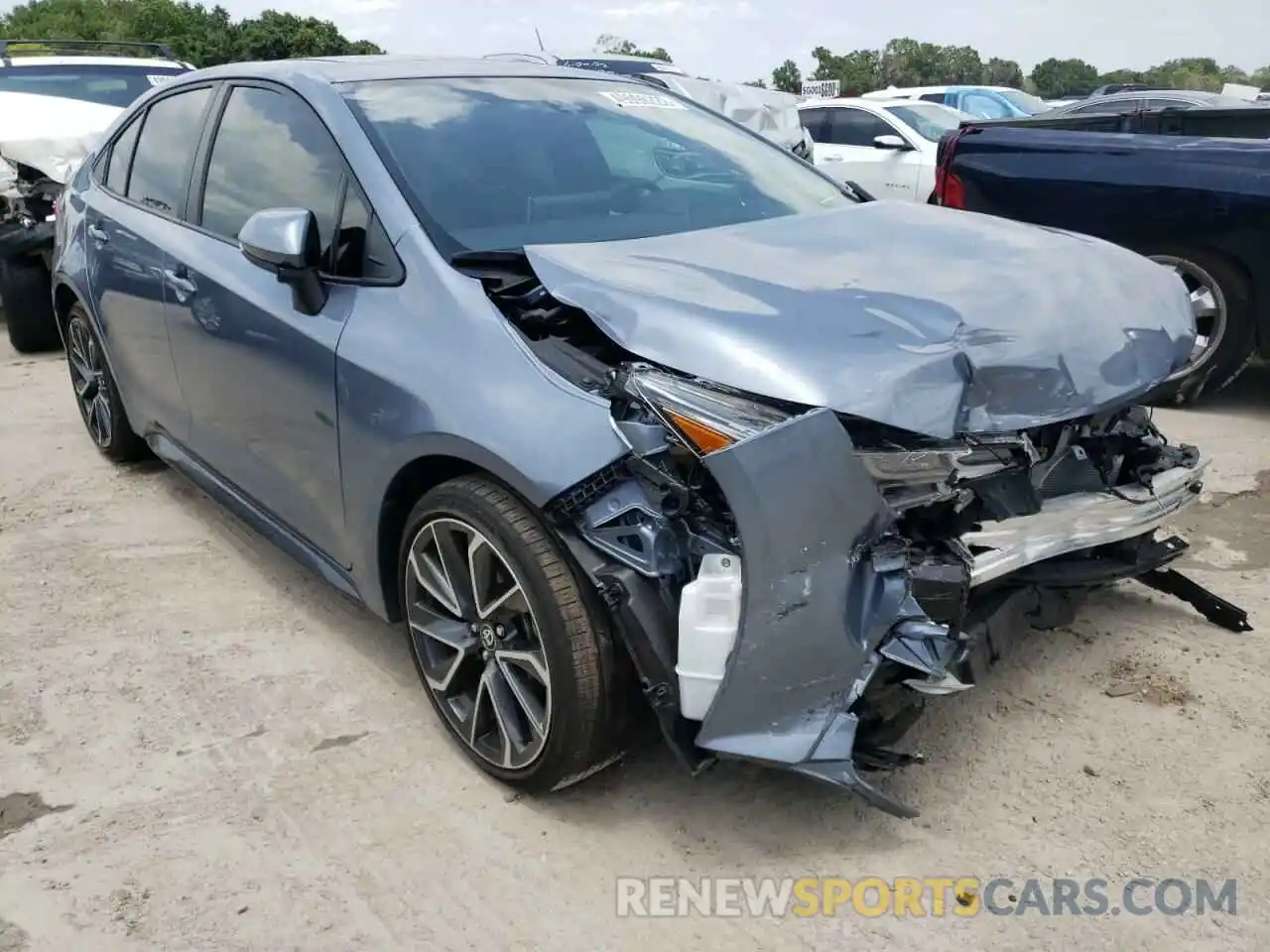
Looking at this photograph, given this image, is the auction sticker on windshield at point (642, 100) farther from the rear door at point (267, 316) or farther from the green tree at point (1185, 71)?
the green tree at point (1185, 71)

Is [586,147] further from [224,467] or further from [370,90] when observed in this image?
[224,467]

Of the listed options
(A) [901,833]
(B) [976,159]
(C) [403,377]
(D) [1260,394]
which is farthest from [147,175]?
(D) [1260,394]

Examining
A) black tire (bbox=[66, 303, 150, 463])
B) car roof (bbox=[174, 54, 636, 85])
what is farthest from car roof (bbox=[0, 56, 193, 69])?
car roof (bbox=[174, 54, 636, 85])

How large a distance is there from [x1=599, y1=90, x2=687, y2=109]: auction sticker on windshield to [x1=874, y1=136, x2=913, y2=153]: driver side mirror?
7.43 m

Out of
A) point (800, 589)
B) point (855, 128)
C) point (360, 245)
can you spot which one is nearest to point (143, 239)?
point (360, 245)

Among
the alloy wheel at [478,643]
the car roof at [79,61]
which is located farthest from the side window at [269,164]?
the car roof at [79,61]

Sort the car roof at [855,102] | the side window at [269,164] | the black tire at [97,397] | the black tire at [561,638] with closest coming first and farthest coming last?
the black tire at [561,638] < the side window at [269,164] < the black tire at [97,397] < the car roof at [855,102]

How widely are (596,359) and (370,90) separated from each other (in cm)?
141

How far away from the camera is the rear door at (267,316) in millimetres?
3021

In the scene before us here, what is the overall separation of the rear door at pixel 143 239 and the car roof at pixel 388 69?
321mm

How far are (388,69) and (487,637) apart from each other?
6.37ft

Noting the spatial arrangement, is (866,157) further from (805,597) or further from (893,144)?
(805,597)

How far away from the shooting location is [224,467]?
12.5ft

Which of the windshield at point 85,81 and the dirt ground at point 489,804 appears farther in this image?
the windshield at point 85,81
